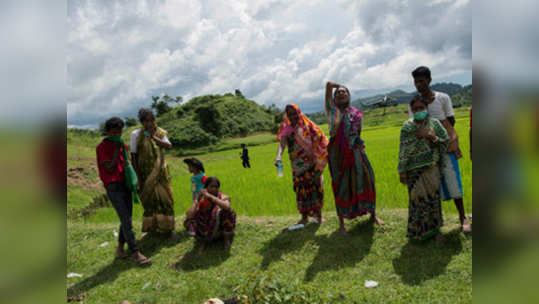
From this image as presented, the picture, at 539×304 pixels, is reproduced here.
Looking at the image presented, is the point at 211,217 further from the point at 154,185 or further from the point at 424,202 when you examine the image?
the point at 424,202

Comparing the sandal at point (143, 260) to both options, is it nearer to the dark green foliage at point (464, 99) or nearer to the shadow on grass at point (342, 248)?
the shadow on grass at point (342, 248)

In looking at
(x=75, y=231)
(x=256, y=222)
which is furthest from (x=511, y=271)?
(x=75, y=231)

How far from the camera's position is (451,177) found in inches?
137

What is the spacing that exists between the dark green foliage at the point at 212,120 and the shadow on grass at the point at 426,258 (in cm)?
2706

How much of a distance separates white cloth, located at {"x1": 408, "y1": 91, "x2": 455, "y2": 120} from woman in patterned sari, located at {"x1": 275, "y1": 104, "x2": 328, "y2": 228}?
1.42 meters

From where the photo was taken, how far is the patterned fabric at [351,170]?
395 cm

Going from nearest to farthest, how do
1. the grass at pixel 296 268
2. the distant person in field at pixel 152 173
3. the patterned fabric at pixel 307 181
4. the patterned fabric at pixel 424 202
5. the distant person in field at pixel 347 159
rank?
the grass at pixel 296 268
the patterned fabric at pixel 424 202
the distant person in field at pixel 347 159
the distant person in field at pixel 152 173
the patterned fabric at pixel 307 181

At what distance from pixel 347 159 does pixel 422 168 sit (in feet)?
3.00

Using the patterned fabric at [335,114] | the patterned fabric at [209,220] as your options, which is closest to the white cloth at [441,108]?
the patterned fabric at [335,114]

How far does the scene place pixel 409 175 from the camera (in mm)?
3461

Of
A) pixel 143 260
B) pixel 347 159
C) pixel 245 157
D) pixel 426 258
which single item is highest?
pixel 347 159

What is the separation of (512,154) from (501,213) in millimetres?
136

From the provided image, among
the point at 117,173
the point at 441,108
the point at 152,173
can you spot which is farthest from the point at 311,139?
the point at 117,173

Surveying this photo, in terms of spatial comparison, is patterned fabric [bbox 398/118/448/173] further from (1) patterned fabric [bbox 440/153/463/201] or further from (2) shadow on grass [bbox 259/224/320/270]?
(2) shadow on grass [bbox 259/224/320/270]
